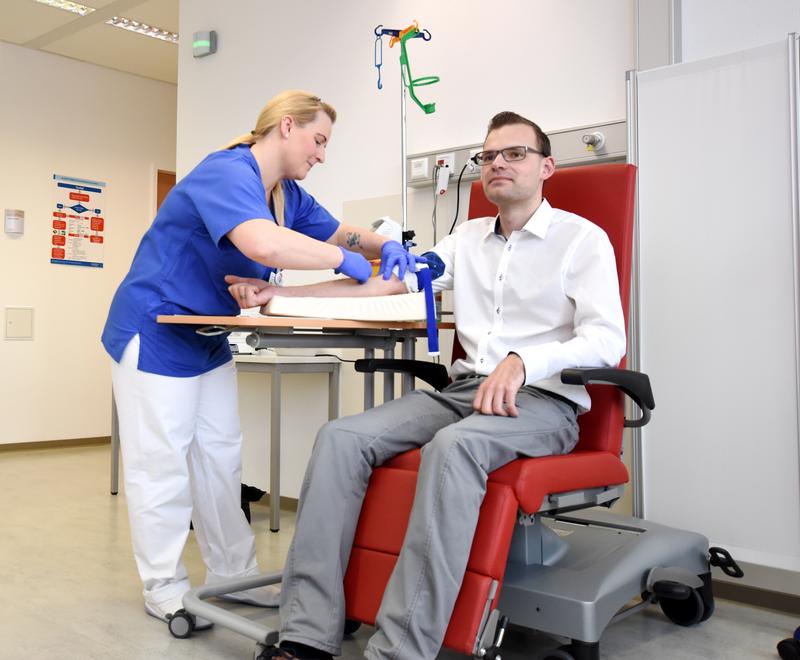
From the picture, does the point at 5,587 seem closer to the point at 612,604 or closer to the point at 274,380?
the point at 274,380

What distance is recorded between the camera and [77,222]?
18.1 ft

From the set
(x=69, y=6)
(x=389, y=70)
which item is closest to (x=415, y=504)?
(x=389, y=70)

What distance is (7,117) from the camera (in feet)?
17.1

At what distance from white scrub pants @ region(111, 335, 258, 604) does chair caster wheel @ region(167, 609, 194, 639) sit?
0.12 m

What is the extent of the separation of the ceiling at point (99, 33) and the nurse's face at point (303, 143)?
3024 millimetres

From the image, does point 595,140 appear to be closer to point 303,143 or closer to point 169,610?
point 303,143

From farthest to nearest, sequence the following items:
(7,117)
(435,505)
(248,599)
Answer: (7,117), (248,599), (435,505)

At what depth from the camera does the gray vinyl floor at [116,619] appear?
1842 mm

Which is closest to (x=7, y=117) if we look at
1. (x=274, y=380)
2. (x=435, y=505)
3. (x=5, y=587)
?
(x=274, y=380)

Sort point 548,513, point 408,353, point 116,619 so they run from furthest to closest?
point 408,353
point 116,619
point 548,513

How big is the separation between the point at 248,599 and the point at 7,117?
4.28 metres

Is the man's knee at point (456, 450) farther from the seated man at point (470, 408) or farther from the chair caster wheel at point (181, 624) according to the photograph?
the chair caster wheel at point (181, 624)

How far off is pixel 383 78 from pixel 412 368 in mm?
1596

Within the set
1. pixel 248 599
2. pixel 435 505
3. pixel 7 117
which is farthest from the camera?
pixel 7 117
